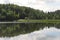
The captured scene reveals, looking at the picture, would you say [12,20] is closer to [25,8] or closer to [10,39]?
[25,8]

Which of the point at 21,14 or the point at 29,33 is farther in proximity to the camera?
the point at 21,14

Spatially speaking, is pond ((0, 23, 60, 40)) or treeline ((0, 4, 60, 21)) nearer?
pond ((0, 23, 60, 40))

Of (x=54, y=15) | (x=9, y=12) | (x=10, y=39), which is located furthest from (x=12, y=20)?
(x=10, y=39)

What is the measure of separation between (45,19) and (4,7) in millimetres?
4128

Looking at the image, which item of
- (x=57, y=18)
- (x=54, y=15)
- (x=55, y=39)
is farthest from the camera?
(x=57, y=18)

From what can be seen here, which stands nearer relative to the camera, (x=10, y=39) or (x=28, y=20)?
(x=10, y=39)

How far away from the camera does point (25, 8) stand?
56.7 ft

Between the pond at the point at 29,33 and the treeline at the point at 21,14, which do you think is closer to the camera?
the pond at the point at 29,33

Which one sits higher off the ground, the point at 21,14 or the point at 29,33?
the point at 29,33

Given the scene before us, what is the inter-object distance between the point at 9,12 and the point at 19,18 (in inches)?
53.7

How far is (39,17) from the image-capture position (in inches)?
687

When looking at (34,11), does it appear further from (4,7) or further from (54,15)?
(4,7)

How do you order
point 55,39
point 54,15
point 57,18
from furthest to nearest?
point 57,18 < point 54,15 < point 55,39

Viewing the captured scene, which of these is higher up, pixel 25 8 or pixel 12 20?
pixel 25 8
